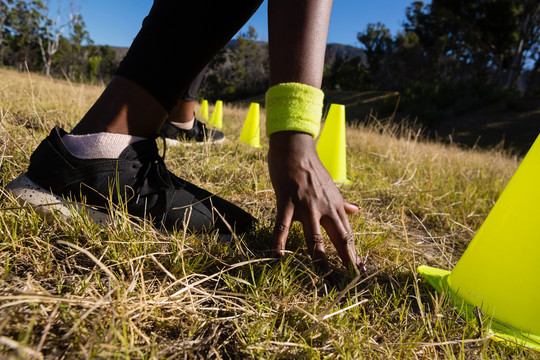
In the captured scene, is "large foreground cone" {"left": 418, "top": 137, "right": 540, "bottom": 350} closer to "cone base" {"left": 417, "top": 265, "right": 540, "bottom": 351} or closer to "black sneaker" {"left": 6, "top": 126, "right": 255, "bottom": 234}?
"cone base" {"left": 417, "top": 265, "right": 540, "bottom": 351}

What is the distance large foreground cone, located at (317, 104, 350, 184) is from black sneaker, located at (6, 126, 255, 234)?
1.24 m

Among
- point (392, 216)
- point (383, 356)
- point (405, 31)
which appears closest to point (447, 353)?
point (383, 356)

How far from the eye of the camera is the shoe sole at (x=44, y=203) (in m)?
0.91

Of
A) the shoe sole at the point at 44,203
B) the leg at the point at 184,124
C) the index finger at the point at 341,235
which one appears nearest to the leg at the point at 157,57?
the shoe sole at the point at 44,203

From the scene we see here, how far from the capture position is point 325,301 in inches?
31.9

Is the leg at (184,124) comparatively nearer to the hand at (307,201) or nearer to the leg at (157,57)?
the leg at (157,57)

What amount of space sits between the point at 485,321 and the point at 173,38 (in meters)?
1.31

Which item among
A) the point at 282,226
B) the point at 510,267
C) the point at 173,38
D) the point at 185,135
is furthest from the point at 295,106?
the point at 185,135

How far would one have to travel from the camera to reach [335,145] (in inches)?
89.9

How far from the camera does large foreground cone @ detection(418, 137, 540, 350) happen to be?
88 cm

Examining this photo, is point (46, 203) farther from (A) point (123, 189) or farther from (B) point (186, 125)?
(B) point (186, 125)

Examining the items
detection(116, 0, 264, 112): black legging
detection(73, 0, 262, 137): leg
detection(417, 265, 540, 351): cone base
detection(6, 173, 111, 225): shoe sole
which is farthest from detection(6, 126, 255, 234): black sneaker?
detection(417, 265, 540, 351): cone base

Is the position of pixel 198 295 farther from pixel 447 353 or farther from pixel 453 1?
pixel 453 1

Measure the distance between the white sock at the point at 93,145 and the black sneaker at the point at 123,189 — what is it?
0.03 metres
